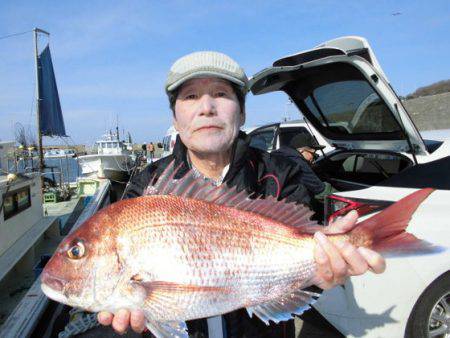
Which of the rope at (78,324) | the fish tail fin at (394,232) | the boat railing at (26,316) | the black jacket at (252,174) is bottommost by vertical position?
the rope at (78,324)

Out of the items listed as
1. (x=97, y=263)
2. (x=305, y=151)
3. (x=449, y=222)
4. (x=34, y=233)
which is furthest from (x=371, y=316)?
(x=34, y=233)

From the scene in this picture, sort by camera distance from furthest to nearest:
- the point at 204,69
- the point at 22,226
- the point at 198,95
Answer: the point at 22,226
the point at 198,95
the point at 204,69

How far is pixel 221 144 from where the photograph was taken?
2197 mm

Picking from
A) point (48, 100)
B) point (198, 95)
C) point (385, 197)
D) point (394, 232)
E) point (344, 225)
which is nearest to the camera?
point (394, 232)

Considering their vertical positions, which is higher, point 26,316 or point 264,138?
point 264,138

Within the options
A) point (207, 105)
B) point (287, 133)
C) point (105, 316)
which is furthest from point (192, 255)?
point (287, 133)

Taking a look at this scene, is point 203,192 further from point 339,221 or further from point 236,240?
point 339,221

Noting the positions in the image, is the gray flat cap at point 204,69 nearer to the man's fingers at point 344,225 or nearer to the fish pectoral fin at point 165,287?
the man's fingers at point 344,225

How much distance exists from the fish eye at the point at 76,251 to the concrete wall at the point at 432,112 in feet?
72.4

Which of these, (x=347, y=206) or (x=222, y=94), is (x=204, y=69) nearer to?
(x=222, y=94)

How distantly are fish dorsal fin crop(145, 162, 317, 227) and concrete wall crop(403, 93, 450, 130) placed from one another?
69.7ft

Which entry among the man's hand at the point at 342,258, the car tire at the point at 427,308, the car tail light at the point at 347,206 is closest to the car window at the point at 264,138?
the car tail light at the point at 347,206

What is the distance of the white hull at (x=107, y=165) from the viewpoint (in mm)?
25375

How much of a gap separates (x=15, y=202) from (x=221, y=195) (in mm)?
5467
